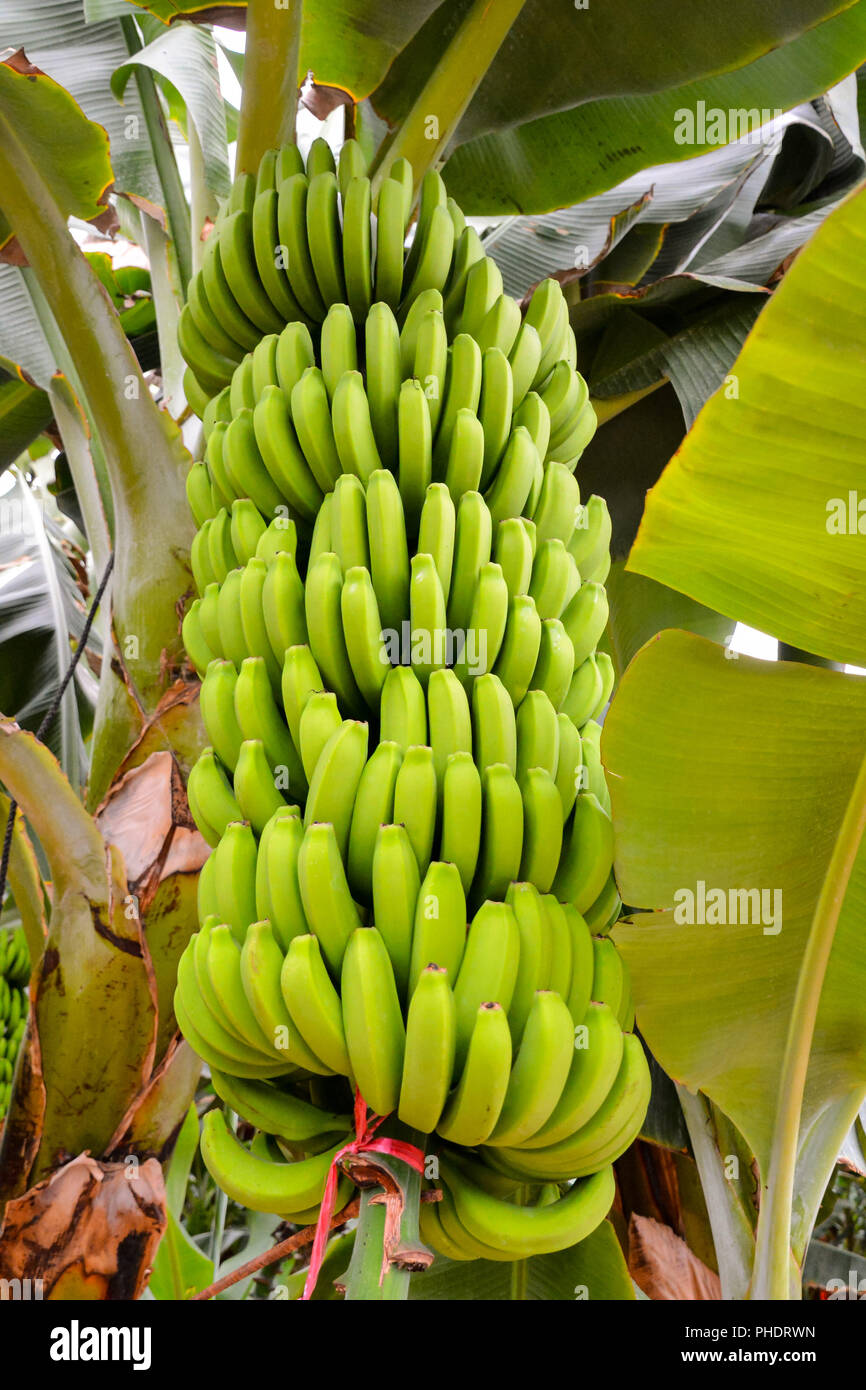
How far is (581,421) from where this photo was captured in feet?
3.42

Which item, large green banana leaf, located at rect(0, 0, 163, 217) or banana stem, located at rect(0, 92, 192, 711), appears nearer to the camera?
banana stem, located at rect(0, 92, 192, 711)

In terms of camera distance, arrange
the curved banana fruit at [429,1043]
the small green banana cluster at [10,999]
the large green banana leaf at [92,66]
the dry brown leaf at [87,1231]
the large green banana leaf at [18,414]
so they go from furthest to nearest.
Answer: the small green banana cluster at [10,999] < the large green banana leaf at [18,414] < the large green banana leaf at [92,66] < the dry brown leaf at [87,1231] < the curved banana fruit at [429,1043]

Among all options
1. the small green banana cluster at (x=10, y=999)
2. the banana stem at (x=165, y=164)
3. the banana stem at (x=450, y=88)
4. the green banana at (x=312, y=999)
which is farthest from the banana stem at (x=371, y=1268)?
the small green banana cluster at (x=10, y=999)

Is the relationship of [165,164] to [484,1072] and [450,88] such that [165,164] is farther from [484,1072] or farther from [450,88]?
[484,1072]

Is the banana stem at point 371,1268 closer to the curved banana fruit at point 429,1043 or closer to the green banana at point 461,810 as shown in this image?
the curved banana fruit at point 429,1043

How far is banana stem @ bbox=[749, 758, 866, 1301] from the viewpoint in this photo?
0.86 meters

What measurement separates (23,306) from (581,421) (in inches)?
39.8

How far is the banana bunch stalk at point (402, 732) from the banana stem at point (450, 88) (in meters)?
0.13

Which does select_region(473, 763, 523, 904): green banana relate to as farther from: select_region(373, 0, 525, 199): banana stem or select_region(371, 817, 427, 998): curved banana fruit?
select_region(373, 0, 525, 199): banana stem

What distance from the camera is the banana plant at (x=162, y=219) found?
0.97 metres

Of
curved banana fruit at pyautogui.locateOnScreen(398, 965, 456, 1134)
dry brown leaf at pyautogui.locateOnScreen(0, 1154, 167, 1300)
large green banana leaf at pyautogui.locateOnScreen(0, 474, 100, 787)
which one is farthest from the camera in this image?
large green banana leaf at pyautogui.locateOnScreen(0, 474, 100, 787)

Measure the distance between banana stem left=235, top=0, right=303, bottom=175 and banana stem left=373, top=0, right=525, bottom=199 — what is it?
0.13 m

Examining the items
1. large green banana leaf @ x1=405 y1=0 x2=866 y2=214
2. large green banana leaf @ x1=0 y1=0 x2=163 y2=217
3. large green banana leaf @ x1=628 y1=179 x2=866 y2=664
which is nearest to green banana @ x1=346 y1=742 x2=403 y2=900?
large green banana leaf @ x1=628 y1=179 x2=866 y2=664
